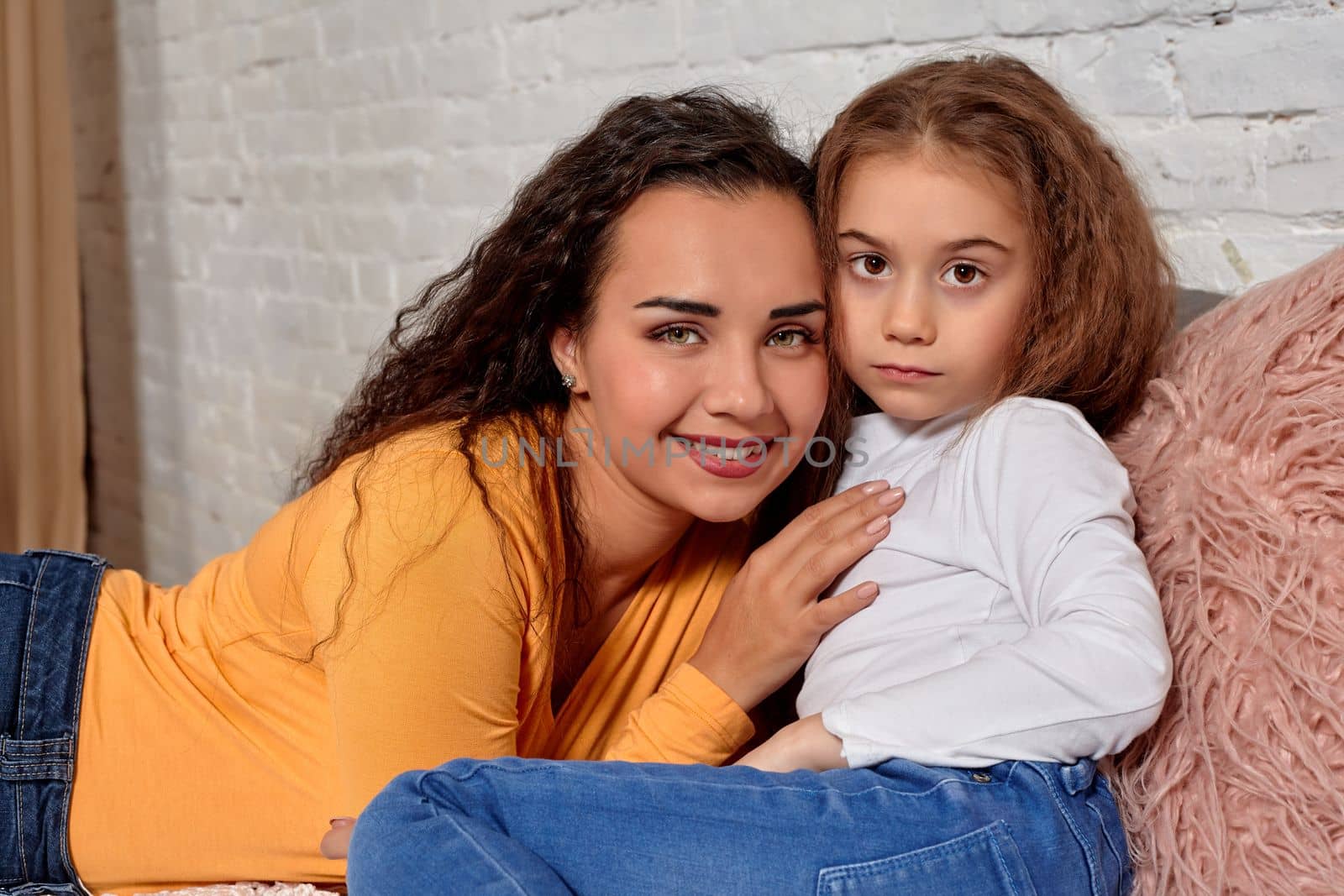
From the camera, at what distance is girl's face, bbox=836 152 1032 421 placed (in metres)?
1.16

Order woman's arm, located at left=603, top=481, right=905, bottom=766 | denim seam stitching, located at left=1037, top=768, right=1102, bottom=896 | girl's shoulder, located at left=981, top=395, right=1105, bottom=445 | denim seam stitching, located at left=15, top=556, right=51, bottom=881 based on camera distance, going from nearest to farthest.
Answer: denim seam stitching, located at left=1037, top=768, right=1102, bottom=896 → girl's shoulder, located at left=981, top=395, right=1105, bottom=445 → woman's arm, located at left=603, top=481, right=905, bottom=766 → denim seam stitching, located at left=15, top=556, right=51, bottom=881

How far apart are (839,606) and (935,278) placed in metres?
0.34

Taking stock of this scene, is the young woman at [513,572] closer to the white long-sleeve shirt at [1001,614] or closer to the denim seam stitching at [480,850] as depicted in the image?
the white long-sleeve shirt at [1001,614]

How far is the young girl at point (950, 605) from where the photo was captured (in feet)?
3.11

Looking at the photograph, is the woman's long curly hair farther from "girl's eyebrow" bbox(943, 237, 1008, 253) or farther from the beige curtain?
the beige curtain

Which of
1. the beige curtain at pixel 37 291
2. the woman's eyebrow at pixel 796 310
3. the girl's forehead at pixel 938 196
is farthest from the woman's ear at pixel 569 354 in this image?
the beige curtain at pixel 37 291

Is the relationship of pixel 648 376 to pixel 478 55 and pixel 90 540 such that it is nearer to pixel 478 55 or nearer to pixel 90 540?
pixel 478 55

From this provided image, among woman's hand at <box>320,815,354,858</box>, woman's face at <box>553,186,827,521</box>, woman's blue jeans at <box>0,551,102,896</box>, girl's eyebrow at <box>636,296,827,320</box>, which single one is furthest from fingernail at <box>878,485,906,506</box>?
woman's blue jeans at <box>0,551,102,896</box>

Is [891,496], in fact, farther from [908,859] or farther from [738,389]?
[908,859]

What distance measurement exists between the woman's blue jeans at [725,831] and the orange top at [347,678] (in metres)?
0.17

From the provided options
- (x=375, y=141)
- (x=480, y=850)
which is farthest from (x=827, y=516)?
(x=375, y=141)

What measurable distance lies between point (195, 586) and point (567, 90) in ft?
3.31

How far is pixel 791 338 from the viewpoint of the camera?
4.17 feet

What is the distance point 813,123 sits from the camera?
174 centimetres
